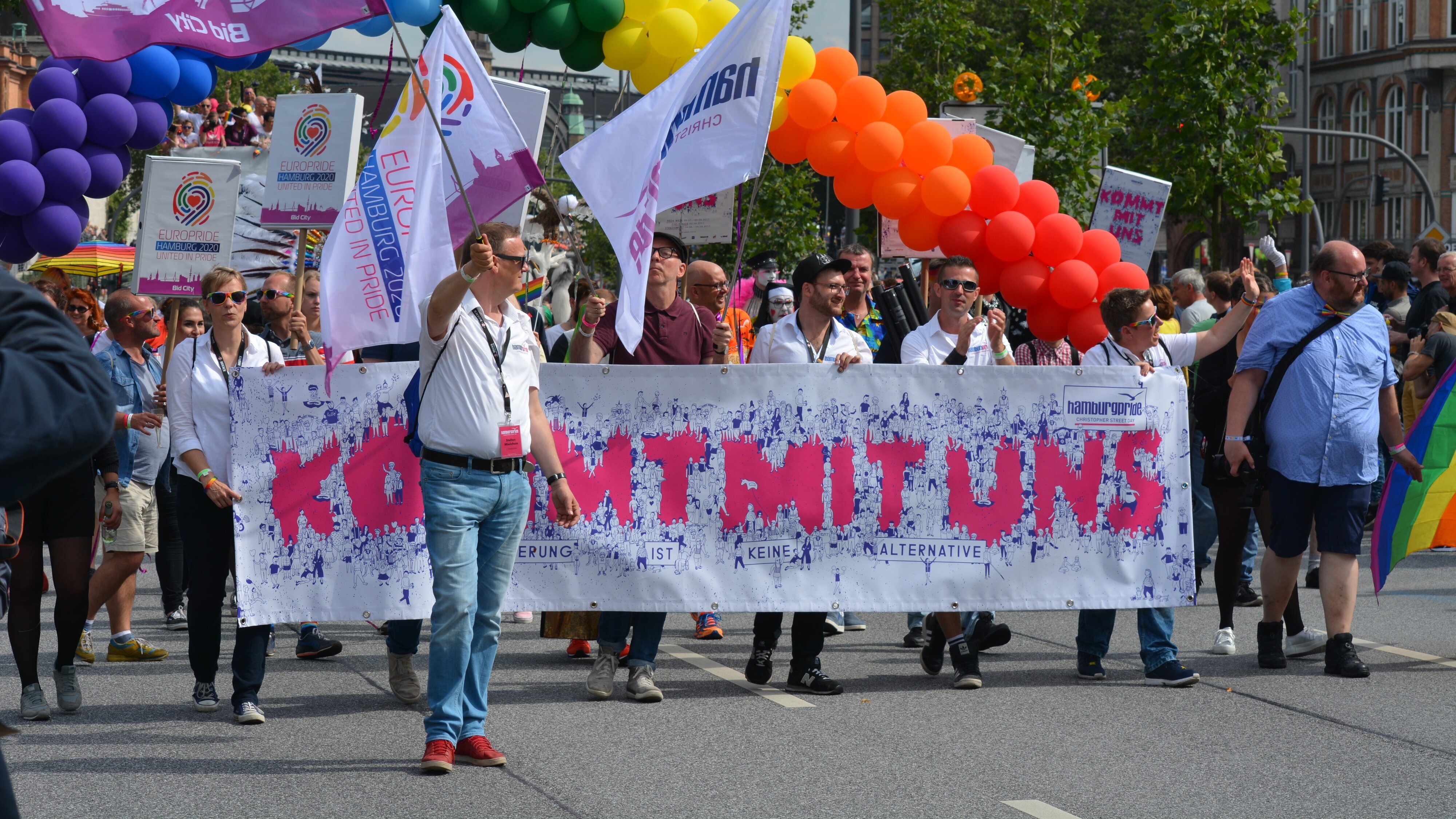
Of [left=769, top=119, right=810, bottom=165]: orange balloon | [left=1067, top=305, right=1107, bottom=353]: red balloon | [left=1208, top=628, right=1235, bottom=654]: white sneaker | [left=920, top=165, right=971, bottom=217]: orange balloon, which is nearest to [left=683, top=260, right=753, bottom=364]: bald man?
[left=769, top=119, right=810, bottom=165]: orange balloon

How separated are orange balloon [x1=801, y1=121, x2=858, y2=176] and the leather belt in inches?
141

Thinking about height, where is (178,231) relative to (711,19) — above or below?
below

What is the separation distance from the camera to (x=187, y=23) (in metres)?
5.96

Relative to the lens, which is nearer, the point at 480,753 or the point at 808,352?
the point at 480,753

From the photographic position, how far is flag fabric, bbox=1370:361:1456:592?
7.75m

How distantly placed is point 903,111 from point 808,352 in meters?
2.13

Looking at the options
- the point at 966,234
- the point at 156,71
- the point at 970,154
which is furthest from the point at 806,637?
the point at 156,71

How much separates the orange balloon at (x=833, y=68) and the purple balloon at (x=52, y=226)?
18.7 feet

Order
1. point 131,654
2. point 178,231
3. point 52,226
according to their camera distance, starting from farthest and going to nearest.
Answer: point 52,226, point 178,231, point 131,654

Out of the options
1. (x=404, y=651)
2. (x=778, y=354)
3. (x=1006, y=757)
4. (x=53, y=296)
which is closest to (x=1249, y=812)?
(x=1006, y=757)

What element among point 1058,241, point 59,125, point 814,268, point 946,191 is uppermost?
point 59,125

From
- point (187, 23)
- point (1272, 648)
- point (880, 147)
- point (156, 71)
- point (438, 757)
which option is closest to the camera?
point (438, 757)

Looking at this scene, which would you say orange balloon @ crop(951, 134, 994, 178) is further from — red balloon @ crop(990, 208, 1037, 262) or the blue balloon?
the blue balloon

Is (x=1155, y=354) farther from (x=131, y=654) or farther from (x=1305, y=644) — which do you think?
(x=131, y=654)
